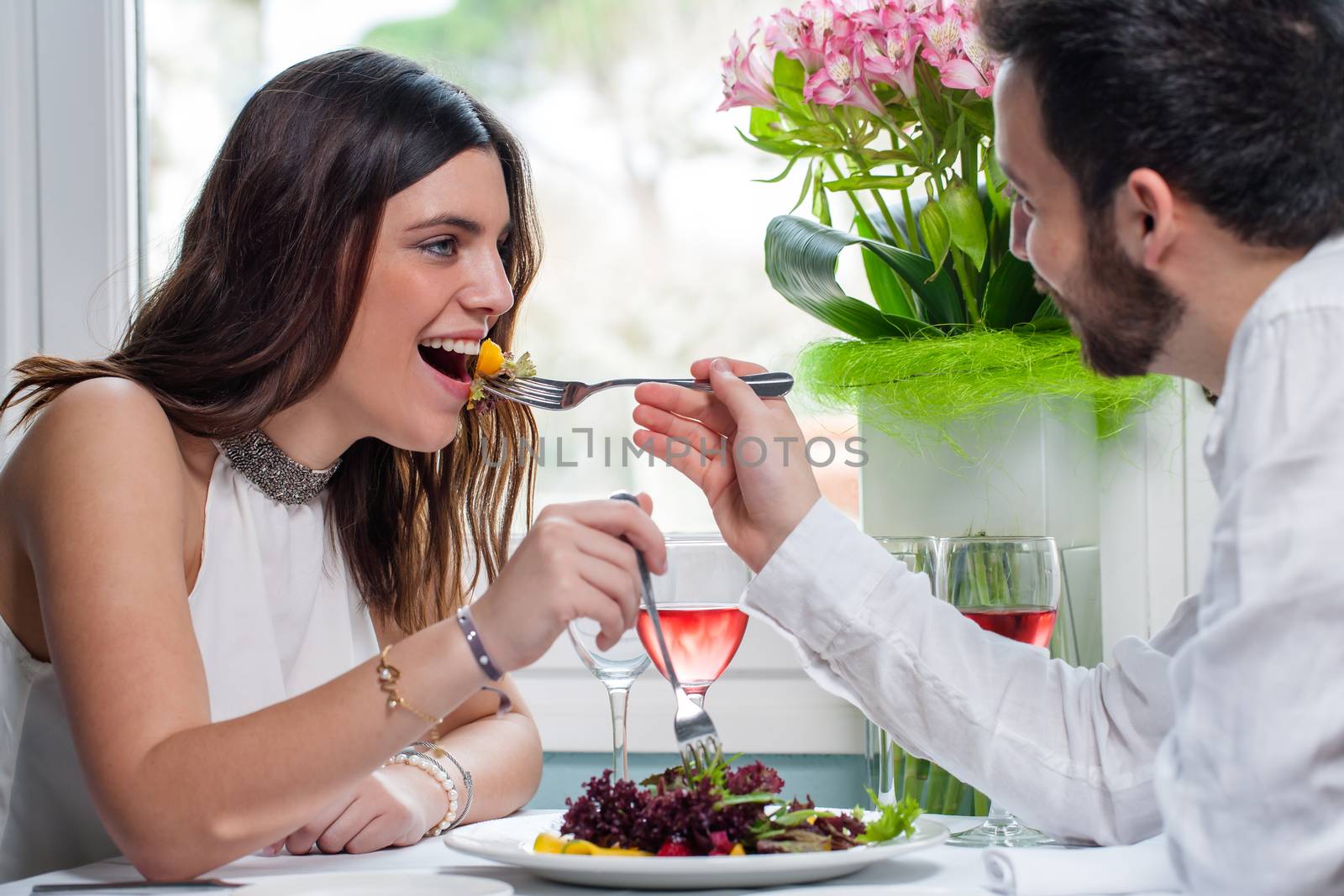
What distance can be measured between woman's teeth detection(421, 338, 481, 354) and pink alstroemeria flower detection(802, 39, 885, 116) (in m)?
0.48

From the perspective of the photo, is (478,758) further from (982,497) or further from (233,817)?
(982,497)

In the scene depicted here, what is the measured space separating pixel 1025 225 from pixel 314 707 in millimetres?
687

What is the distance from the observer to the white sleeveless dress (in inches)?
52.3

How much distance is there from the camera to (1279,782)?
2.31 feet

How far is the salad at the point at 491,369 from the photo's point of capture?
1.47 meters

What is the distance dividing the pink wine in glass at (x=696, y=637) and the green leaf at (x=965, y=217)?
562 mm

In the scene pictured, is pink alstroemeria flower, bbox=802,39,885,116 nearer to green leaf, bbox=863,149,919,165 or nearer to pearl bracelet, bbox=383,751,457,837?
green leaf, bbox=863,149,919,165

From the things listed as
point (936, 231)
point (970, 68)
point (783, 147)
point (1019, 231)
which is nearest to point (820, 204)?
point (783, 147)

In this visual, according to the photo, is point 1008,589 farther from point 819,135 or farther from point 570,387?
point 819,135

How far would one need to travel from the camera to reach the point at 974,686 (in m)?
1.14

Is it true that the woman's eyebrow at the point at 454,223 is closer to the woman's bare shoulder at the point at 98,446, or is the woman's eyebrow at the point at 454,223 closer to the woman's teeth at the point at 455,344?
the woman's teeth at the point at 455,344

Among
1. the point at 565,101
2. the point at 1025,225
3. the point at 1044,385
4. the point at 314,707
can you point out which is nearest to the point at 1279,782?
the point at 1025,225

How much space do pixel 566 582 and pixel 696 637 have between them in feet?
0.75

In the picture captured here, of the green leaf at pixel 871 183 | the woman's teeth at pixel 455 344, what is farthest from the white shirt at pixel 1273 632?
the woman's teeth at pixel 455 344
